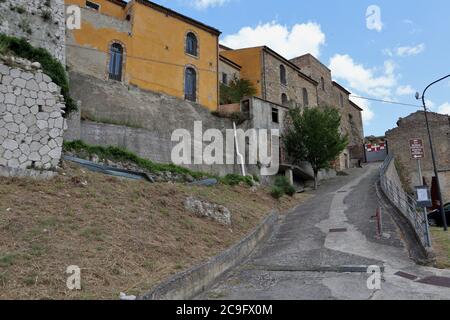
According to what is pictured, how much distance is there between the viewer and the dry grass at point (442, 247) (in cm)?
888

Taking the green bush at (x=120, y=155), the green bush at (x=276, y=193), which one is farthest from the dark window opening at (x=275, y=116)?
the green bush at (x=120, y=155)

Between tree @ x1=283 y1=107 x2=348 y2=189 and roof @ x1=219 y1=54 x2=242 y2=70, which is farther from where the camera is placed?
roof @ x1=219 y1=54 x2=242 y2=70

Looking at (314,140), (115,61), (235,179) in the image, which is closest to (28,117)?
(115,61)

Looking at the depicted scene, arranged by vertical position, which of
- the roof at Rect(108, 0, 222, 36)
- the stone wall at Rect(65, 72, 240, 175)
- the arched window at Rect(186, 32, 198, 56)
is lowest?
the stone wall at Rect(65, 72, 240, 175)

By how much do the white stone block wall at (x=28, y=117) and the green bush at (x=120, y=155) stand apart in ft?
9.73

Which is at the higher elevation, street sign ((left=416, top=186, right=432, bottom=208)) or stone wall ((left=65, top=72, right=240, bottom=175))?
stone wall ((left=65, top=72, right=240, bottom=175))

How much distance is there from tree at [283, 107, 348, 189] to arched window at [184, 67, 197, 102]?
7387mm

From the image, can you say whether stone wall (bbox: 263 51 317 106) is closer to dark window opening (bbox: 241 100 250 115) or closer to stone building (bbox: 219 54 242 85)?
stone building (bbox: 219 54 242 85)

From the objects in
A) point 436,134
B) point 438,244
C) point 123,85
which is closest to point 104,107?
point 123,85

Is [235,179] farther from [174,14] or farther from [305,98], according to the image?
[305,98]

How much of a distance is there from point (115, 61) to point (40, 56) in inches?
283

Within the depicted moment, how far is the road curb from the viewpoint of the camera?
5766mm

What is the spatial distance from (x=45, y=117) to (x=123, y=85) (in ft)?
28.0

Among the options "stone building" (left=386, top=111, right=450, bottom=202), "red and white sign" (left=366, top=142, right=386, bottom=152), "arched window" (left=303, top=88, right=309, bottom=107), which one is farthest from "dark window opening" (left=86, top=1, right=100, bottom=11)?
"red and white sign" (left=366, top=142, right=386, bottom=152)
